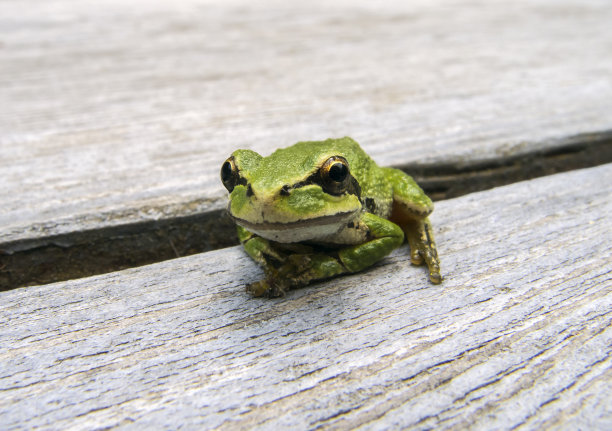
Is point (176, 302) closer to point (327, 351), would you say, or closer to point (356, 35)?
point (327, 351)

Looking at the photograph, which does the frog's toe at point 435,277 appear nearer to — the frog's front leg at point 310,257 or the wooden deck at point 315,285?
the wooden deck at point 315,285

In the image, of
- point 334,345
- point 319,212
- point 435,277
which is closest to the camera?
point 334,345

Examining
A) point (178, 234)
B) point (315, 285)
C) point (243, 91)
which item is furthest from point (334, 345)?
point (243, 91)

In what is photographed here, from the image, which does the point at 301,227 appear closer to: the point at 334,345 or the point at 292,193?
the point at 292,193

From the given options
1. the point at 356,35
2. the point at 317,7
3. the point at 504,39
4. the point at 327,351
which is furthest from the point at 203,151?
the point at 317,7

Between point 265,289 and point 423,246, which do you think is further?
point 423,246
